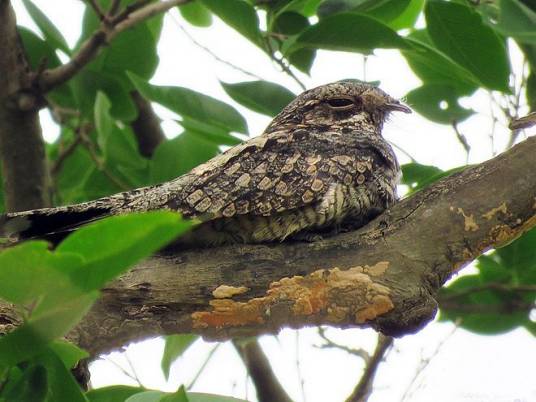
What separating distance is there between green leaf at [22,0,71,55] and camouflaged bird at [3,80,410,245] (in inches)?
31.6

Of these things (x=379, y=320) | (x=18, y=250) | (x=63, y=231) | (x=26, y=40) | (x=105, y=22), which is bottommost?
(x=18, y=250)

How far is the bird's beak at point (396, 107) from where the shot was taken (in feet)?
10.9

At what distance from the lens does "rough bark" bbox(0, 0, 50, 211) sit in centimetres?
301

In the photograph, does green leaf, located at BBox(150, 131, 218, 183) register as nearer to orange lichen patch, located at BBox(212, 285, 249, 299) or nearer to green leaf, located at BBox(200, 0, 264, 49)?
green leaf, located at BBox(200, 0, 264, 49)

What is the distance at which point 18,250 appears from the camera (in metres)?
1.18

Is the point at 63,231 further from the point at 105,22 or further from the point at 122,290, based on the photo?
the point at 105,22

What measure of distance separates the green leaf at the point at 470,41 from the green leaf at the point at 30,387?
1.62 metres

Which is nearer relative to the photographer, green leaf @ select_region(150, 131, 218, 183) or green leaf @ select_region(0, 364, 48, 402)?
green leaf @ select_region(0, 364, 48, 402)

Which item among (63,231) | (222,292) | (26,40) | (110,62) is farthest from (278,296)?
(26,40)

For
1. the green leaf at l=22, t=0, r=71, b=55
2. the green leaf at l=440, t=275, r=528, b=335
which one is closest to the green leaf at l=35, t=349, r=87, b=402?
the green leaf at l=22, t=0, r=71, b=55

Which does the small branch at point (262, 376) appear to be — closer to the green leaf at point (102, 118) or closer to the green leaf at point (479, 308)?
the green leaf at point (479, 308)

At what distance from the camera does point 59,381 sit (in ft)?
5.42

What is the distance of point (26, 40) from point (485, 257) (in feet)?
6.12

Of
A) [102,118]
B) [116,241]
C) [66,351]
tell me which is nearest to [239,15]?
[102,118]
